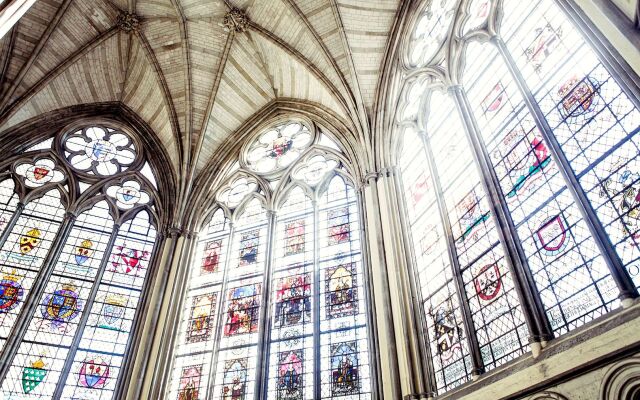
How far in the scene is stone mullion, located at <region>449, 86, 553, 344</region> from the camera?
5.23 metres

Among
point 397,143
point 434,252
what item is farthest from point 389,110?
point 434,252

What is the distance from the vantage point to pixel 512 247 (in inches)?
233

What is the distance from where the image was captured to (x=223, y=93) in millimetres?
13109

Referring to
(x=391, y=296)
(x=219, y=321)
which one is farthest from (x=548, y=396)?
(x=219, y=321)

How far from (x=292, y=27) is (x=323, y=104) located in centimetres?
201

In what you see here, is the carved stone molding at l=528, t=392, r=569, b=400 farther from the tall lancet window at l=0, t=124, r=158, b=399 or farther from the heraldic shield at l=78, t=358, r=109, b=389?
the heraldic shield at l=78, t=358, r=109, b=389

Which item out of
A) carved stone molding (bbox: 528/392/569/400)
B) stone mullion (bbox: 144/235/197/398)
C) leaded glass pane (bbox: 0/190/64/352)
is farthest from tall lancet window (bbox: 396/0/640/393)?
leaded glass pane (bbox: 0/190/64/352)

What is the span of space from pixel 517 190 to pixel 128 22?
10173 millimetres

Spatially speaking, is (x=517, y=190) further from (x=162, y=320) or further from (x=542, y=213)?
(x=162, y=320)

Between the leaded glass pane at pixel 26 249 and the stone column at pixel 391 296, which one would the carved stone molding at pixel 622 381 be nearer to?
the stone column at pixel 391 296

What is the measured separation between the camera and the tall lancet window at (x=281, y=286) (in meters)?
8.66

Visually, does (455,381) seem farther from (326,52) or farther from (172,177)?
(172,177)

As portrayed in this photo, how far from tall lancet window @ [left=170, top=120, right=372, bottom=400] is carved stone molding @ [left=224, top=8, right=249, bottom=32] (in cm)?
276

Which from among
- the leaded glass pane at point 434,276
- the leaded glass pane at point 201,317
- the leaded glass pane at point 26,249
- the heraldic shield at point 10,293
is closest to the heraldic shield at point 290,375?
the leaded glass pane at point 201,317
